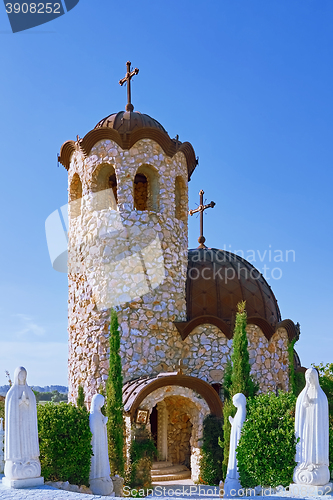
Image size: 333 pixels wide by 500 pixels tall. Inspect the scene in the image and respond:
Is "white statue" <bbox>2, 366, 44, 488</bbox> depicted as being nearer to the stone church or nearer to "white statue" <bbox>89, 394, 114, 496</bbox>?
"white statue" <bbox>89, 394, 114, 496</bbox>

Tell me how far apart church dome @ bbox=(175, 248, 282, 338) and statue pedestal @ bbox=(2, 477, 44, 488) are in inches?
271

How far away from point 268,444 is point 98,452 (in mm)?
3379

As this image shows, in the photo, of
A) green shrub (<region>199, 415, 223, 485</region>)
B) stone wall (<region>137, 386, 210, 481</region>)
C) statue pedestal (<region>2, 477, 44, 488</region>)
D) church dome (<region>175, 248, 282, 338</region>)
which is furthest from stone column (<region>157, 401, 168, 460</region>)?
statue pedestal (<region>2, 477, 44, 488</region>)

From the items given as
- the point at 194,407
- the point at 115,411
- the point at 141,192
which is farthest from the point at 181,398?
the point at 141,192

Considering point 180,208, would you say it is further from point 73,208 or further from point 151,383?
point 151,383

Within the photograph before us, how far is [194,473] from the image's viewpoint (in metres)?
14.3

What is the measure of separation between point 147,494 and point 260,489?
4.10 meters

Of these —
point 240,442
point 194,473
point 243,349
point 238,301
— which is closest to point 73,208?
point 238,301

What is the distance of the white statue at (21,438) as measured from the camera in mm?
9430

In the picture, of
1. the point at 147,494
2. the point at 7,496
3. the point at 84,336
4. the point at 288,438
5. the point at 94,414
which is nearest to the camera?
the point at 7,496

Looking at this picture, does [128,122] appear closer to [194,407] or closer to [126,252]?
[126,252]

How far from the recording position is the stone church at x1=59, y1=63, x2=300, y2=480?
15539 mm

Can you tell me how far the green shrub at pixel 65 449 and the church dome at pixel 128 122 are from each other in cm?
885

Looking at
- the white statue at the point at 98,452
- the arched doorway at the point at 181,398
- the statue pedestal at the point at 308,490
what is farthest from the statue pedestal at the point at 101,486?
the statue pedestal at the point at 308,490
